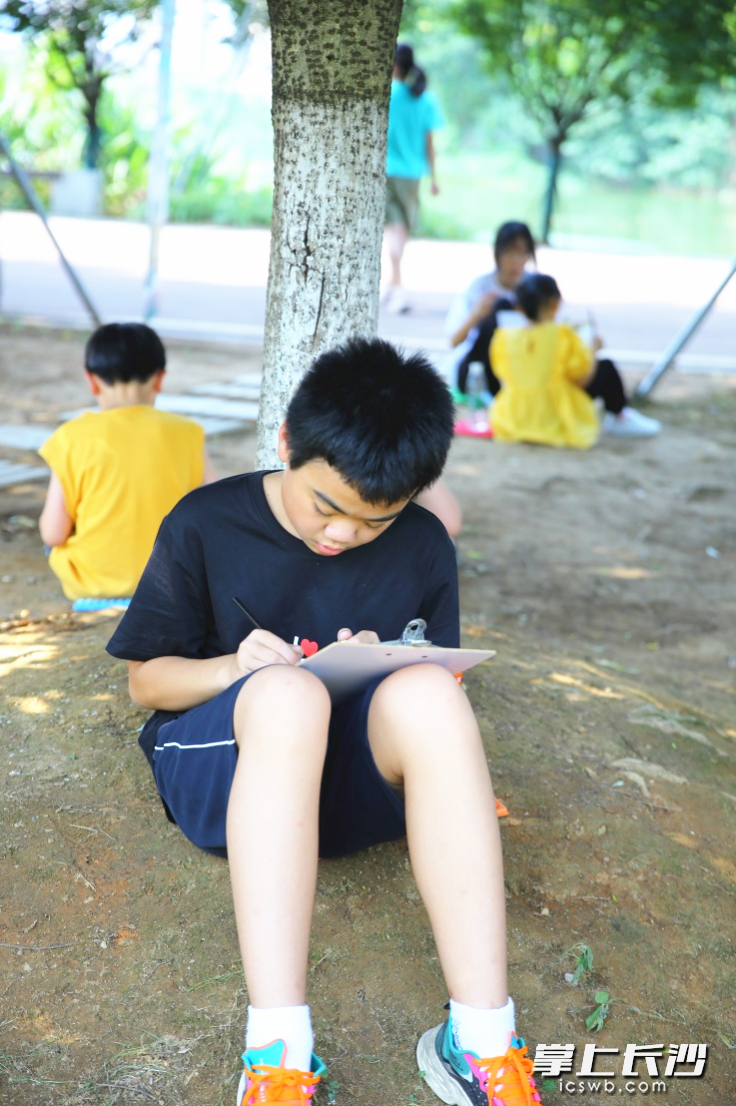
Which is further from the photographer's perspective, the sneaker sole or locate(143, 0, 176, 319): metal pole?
→ locate(143, 0, 176, 319): metal pole

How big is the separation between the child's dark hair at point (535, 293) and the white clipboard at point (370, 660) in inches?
201

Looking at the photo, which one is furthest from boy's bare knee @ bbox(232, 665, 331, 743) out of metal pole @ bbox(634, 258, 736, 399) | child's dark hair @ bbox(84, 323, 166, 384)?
metal pole @ bbox(634, 258, 736, 399)

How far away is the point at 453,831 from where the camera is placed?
Result: 1.88 metres

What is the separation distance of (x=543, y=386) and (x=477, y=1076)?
5.56 m

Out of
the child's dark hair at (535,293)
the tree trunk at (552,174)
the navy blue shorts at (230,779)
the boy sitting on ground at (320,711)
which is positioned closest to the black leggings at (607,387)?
the child's dark hair at (535,293)

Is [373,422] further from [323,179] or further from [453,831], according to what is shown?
[323,179]

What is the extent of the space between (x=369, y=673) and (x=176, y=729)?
1.24 ft

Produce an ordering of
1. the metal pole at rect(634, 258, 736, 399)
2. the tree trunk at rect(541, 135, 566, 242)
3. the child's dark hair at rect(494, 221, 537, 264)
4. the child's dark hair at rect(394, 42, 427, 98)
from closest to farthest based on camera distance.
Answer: the child's dark hair at rect(494, 221, 537, 264) → the metal pole at rect(634, 258, 736, 399) → the child's dark hair at rect(394, 42, 427, 98) → the tree trunk at rect(541, 135, 566, 242)

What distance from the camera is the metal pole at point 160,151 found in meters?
7.67

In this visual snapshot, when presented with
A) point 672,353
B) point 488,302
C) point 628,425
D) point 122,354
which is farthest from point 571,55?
point 122,354

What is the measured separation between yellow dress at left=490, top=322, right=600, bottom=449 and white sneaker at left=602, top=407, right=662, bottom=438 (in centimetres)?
28

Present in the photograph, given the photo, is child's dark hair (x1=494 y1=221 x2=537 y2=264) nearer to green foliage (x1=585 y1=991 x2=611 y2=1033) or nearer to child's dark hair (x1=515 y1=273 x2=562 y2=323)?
child's dark hair (x1=515 y1=273 x2=562 y2=323)

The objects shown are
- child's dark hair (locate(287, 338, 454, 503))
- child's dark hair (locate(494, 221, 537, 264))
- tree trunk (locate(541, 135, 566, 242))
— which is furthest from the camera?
Answer: tree trunk (locate(541, 135, 566, 242))

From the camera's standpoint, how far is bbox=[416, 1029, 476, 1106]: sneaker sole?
6.15 feet
